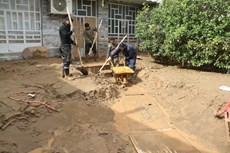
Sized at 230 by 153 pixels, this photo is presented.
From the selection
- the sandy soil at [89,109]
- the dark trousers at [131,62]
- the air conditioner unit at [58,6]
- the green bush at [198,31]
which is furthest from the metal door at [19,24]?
the green bush at [198,31]

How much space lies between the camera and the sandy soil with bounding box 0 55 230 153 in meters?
4.33

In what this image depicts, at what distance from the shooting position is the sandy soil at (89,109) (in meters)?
4.33

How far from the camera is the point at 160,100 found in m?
6.39

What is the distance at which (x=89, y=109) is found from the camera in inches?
224

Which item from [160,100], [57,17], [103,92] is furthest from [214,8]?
[57,17]

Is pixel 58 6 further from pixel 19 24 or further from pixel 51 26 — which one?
pixel 19 24

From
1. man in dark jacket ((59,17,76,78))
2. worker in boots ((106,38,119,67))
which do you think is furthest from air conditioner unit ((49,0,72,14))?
worker in boots ((106,38,119,67))

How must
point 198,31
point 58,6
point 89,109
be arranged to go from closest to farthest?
point 89,109 < point 198,31 < point 58,6

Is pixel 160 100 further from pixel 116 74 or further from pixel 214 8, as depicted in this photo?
pixel 214 8

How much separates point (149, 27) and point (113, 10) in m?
3.29

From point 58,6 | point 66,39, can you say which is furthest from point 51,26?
point 66,39

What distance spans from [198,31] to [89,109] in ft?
16.3

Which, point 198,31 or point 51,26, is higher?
point 51,26

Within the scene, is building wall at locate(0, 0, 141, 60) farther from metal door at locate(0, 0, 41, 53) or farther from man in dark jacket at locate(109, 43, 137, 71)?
man in dark jacket at locate(109, 43, 137, 71)
